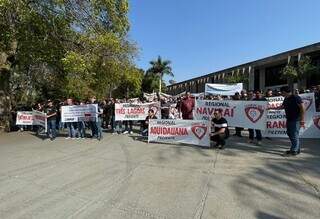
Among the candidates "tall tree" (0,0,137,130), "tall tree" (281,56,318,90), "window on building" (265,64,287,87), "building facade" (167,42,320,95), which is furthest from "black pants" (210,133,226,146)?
"window on building" (265,64,287,87)

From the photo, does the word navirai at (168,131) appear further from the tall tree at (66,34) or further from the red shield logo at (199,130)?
the tall tree at (66,34)

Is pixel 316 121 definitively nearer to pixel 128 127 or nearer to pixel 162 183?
pixel 162 183

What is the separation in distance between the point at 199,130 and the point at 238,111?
80.7 inches

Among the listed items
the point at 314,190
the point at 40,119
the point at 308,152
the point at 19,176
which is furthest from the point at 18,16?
the point at 314,190

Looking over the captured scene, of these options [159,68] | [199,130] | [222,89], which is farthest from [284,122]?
[159,68]

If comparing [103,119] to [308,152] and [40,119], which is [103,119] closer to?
[40,119]

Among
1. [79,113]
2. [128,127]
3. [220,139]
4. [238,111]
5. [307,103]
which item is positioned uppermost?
[307,103]

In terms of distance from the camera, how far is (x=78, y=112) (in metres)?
17.6

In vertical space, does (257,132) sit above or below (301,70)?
below

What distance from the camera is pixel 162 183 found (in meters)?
8.60

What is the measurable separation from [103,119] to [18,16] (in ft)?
18.6

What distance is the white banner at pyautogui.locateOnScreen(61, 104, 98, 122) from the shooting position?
1727cm

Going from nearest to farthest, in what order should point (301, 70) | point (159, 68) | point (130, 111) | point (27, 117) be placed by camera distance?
point (130, 111) < point (27, 117) < point (301, 70) < point (159, 68)

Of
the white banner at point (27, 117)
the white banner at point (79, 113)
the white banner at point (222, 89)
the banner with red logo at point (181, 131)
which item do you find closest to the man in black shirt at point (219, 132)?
the banner with red logo at point (181, 131)
